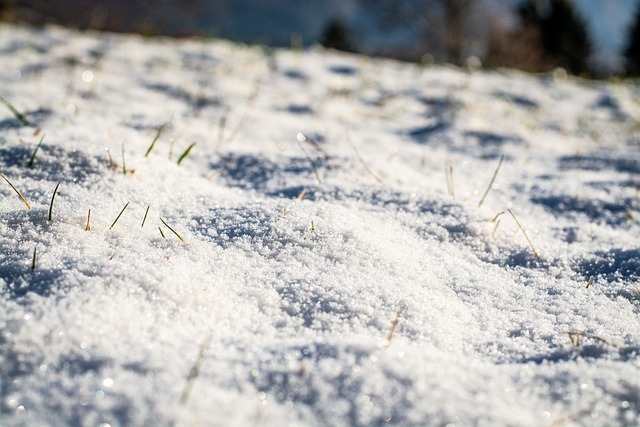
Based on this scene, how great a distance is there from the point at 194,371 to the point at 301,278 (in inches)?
14.0

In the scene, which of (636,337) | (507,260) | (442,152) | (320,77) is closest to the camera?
(636,337)

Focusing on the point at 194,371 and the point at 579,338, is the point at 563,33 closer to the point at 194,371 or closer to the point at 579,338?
the point at 579,338

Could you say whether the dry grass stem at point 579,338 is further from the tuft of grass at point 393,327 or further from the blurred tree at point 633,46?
the blurred tree at point 633,46

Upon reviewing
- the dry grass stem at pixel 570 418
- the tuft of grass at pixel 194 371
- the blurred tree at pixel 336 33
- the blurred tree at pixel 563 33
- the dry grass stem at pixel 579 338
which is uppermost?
the blurred tree at pixel 563 33

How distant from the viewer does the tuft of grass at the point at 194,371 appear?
68cm

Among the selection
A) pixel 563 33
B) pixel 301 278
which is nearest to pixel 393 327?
pixel 301 278

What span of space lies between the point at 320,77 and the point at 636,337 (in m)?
3.03

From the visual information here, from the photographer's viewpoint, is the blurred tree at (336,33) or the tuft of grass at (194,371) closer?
the tuft of grass at (194,371)

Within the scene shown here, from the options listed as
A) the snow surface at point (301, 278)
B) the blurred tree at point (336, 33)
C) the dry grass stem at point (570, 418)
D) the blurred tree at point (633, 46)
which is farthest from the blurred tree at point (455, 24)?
the dry grass stem at point (570, 418)

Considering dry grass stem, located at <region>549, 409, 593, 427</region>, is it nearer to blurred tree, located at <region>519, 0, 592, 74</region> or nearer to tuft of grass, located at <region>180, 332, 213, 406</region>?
tuft of grass, located at <region>180, 332, 213, 406</region>

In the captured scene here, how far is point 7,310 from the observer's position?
808mm

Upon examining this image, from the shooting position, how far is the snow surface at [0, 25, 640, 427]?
708 millimetres

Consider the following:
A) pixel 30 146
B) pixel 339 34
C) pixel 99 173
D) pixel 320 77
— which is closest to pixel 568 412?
pixel 99 173

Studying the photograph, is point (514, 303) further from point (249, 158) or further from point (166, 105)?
point (166, 105)
